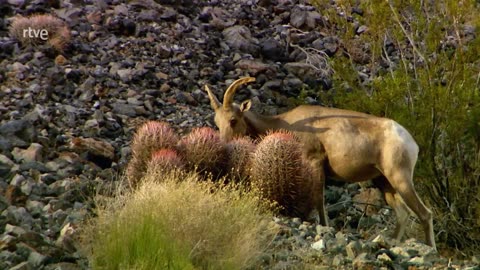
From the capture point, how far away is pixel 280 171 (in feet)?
35.4

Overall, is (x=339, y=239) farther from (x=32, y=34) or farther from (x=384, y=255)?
(x=32, y=34)

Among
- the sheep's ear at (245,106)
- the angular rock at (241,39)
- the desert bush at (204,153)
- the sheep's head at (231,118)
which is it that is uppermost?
the desert bush at (204,153)

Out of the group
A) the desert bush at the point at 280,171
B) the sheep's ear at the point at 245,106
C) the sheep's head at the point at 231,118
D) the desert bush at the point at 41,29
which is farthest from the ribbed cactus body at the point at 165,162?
the desert bush at the point at 41,29

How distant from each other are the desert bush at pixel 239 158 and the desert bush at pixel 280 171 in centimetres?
16

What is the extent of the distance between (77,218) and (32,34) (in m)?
7.71

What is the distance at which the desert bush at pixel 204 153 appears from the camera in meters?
11.0

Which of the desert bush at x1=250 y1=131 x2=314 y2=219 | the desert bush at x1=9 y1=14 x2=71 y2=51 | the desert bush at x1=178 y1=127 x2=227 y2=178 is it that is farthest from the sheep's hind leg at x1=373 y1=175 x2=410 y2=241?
the desert bush at x1=9 y1=14 x2=71 y2=51

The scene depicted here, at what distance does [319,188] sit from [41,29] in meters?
6.60

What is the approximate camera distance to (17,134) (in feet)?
41.2

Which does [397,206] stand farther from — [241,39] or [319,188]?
[241,39]

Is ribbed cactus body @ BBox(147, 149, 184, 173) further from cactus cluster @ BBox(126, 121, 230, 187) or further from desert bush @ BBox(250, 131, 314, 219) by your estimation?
desert bush @ BBox(250, 131, 314, 219)

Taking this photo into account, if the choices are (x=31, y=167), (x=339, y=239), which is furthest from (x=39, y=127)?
(x=339, y=239)

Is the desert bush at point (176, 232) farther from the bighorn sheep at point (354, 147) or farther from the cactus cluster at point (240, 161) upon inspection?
the bighorn sheep at point (354, 147)


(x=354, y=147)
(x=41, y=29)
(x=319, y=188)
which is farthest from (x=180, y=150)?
(x=41, y=29)
